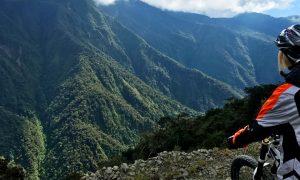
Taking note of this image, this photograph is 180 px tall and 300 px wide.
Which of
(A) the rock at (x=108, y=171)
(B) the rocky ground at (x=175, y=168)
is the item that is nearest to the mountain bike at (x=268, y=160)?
(B) the rocky ground at (x=175, y=168)

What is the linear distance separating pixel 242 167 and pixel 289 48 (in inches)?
156

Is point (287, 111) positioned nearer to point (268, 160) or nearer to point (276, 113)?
point (276, 113)

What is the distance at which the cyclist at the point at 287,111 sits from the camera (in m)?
5.00

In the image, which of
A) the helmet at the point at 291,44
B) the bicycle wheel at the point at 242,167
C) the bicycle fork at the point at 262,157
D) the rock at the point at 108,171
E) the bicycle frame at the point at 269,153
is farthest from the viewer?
the rock at the point at 108,171

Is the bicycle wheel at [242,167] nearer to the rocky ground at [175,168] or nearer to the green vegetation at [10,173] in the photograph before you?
the rocky ground at [175,168]

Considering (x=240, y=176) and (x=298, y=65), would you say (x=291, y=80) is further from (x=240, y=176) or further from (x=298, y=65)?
(x=240, y=176)

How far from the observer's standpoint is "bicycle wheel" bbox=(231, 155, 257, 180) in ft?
26.1

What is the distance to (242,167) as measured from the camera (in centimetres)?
862

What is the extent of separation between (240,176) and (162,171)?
523cm

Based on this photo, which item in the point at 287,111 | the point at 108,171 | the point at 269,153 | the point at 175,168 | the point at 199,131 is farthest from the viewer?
the point at 199,131

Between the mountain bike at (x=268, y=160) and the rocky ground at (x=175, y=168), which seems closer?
the mountain bike at (x=268, y=160)

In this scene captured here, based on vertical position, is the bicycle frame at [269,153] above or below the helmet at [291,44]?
below

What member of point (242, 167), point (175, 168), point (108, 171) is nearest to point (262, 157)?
point (242, 167)

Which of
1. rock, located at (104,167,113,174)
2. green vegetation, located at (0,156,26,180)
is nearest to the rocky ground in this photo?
rock, located at (104,167,113,174)
